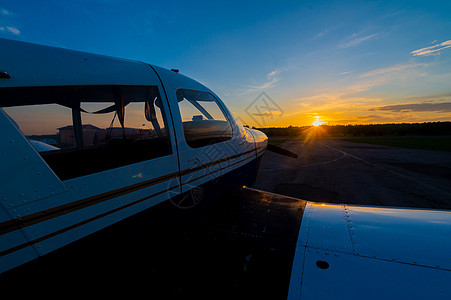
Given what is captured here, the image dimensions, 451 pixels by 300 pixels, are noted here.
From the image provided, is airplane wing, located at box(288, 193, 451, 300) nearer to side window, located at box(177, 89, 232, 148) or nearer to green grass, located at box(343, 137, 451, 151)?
side window, located at box(177, 89, 232, 148)

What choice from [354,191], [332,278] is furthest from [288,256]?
[354,191]

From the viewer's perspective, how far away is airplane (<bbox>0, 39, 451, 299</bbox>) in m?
0.98

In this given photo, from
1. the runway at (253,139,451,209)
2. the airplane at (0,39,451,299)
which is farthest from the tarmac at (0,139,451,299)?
the runway at (253,139,451,209)

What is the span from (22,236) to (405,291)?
6.94ft

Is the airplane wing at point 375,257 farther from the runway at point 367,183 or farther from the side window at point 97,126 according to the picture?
the runway at point 367,183

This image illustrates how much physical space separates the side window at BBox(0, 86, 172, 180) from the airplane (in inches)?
0.4

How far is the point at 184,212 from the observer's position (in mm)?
1891

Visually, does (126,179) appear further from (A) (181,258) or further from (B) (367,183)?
(B) (367,183)

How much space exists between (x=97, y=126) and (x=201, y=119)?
126cm

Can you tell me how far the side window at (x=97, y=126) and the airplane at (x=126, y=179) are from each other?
1 cm

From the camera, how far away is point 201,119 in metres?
2.64

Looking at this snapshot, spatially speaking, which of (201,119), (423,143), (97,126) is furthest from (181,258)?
(423,143)

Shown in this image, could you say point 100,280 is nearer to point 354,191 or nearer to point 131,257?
point 131,257

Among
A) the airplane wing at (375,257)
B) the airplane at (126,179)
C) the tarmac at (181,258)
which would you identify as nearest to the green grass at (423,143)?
the airplane wing at (375,257)
